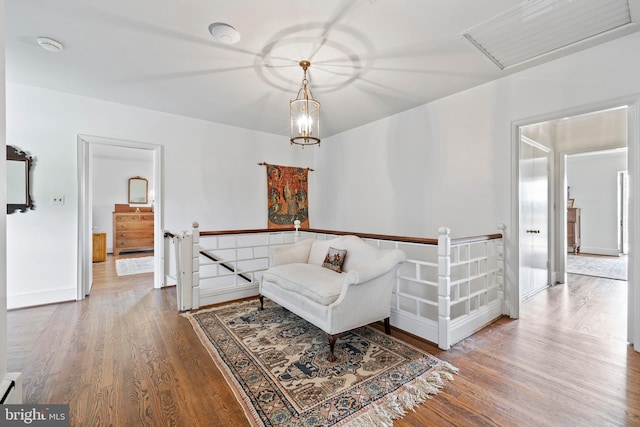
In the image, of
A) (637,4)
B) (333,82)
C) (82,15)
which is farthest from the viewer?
(333,82)

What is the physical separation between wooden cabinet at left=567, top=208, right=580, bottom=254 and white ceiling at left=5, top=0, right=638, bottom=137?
5969 millimetres

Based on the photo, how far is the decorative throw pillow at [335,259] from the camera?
2.85 m

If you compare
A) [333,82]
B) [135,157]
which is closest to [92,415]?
[333,82]

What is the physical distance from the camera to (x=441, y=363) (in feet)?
6.84

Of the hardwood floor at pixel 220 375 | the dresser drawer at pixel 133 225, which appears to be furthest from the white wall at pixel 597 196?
the dresser drawer at pixel 133 225

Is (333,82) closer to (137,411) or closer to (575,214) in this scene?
(137,411)

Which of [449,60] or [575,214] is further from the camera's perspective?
[575,214]

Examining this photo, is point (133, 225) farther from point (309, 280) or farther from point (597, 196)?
point (597, 196)

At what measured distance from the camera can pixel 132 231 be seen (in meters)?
7.11

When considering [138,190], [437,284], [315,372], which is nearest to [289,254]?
[315,372]

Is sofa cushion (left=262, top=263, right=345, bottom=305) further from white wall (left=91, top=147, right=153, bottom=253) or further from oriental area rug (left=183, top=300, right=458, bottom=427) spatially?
white wall (left=91, top=147, right=153, bottom=253)

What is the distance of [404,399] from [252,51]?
297 centimetres

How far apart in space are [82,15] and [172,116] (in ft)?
7.19

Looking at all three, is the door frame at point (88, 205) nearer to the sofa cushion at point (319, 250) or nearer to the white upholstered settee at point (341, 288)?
the white upholstered settee at point (341, 288)
